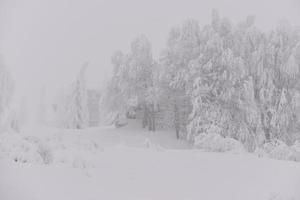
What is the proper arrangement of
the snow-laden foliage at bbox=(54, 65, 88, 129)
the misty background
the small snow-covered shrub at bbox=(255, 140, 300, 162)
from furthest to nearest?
the snow-laden foliage at bbox=(54, 65, 88, 129) < the misty background < the small snow-covered shrub at bbox=(255, 140, 300, 162)

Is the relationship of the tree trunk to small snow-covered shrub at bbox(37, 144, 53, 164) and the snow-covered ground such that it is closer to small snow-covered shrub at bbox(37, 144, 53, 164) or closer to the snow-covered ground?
the snow-covered ground

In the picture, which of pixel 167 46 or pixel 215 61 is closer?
pixel 215 61

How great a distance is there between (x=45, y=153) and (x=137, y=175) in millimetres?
2933

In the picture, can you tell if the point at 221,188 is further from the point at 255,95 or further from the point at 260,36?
the point at 260,36

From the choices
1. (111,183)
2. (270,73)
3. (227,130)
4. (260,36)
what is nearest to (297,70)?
(270,73)

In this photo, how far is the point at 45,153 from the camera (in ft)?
37.4

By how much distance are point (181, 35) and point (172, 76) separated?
349cm

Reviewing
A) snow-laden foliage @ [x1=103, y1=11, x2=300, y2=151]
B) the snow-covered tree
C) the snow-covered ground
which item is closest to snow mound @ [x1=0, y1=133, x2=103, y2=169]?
the snow-covered ground

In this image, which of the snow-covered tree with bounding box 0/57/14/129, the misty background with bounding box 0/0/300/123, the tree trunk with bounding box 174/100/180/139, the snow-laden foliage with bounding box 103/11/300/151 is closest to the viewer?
the misty background with bounding box 0/0/300/123

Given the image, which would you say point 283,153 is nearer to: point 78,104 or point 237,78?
point 237,78

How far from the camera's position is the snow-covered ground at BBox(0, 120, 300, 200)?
9087 millimetres

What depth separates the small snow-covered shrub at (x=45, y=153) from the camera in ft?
36.8

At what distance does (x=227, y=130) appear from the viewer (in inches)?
1011

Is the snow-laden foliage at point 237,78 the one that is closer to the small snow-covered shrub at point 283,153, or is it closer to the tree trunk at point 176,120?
the tree trunk at point 176,120
